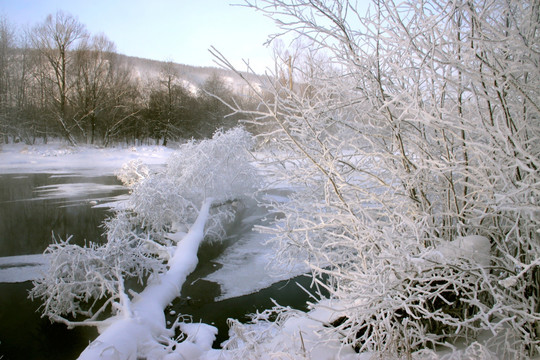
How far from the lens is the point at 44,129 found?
26.7 metres

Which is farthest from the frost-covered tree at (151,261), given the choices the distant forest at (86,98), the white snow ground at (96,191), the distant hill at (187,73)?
the distant hill at (187,73)

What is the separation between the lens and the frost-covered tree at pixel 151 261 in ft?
18.0

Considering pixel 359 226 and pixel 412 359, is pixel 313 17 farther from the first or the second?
pixel 412 359

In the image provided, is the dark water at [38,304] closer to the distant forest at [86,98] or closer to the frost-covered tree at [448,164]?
the frost-covered tree at [448,164]

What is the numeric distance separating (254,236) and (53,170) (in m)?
15.7

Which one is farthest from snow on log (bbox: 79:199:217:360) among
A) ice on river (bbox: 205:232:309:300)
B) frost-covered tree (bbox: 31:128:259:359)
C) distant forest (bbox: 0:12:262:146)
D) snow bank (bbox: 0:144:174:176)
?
distant forest (bbox: 0:12:262:146)

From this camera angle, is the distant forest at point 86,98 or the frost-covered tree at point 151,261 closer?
the frost-covered tree at point 151,261

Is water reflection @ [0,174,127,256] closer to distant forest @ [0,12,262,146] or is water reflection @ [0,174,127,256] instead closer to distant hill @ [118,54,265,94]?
distant forest @ [0,12,262,146]

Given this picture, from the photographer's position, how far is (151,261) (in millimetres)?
7199

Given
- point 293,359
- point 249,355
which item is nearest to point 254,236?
point 249,355

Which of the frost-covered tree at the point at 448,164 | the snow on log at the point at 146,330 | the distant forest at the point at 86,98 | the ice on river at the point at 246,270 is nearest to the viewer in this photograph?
the frost-covered tree at the point at 448,164

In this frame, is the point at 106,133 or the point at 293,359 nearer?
the point at 293,359

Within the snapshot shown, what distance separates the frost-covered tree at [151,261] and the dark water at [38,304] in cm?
27

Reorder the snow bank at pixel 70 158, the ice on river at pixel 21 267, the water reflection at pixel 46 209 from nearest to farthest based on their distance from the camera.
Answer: the ice on river at pixel 21 267 < the water reflection at pixel 46 209 < the snow bank at pixel 70 158
